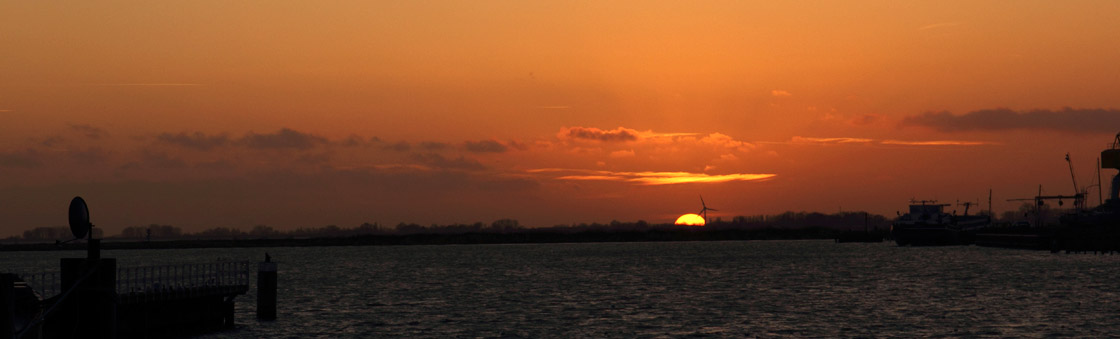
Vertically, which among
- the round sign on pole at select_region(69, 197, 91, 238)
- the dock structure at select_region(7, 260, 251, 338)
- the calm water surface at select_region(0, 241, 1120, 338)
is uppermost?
the round sign on pole at select_region(69, 197, 91, 238)

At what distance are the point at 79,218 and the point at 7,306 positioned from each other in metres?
7.57

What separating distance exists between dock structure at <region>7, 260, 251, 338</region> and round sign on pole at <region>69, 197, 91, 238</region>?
1.20m

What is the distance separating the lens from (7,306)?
35.0m

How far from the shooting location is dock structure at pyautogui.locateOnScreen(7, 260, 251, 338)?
134 feet

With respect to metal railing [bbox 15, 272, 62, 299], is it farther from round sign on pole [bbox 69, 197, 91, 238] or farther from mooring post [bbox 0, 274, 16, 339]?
mooring post [bbox 0, 274, 16, 339]

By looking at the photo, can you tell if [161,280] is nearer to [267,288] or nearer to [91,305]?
[267,288]

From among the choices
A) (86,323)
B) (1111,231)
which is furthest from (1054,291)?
(1111,231)

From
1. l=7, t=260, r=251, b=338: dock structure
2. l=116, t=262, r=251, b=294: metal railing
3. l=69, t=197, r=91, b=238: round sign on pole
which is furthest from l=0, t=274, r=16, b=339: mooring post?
l=116, t=262, r=251, b=294: metal railing

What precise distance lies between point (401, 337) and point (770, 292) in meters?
45.2

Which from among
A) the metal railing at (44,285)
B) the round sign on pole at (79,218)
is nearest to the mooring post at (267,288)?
the metal railing at (44,285)

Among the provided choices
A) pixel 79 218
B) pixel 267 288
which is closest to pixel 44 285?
pixel 79 218

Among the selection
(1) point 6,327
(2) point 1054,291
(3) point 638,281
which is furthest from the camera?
(3) point 638,281

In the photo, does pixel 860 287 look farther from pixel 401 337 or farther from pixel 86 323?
pixel 86 323

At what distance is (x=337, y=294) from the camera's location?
325ft
